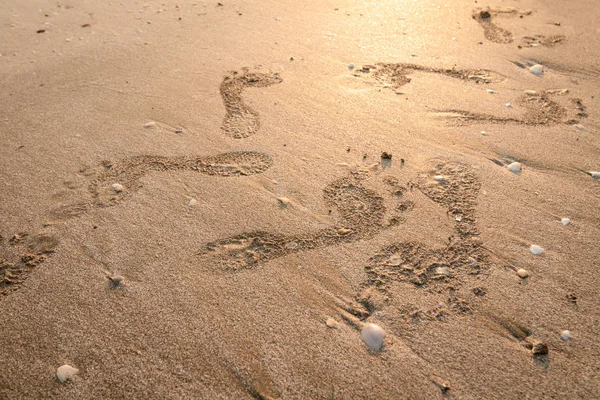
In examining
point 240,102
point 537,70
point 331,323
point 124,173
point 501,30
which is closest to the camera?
point 331,323

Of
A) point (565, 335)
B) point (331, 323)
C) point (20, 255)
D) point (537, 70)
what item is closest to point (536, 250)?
point (565, 335)

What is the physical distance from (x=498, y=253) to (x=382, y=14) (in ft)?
9.41

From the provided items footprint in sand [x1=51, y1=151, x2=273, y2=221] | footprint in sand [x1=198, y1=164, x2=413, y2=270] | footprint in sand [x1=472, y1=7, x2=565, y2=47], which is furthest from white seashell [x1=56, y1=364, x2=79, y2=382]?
footprint in sand [x1=472, y1=7, x2=565, y2=47]

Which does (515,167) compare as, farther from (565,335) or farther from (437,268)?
(565,335)

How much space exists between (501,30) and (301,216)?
2810mm

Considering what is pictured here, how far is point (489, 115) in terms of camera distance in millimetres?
2686

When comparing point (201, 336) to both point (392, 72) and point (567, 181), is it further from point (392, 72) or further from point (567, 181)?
point (392, 72)

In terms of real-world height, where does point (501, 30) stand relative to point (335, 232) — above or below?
above

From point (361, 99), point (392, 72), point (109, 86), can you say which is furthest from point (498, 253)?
point (109, 86)

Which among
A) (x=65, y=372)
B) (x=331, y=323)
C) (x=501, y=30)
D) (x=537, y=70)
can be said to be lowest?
(x=65, y=372)

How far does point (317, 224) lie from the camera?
1.99m

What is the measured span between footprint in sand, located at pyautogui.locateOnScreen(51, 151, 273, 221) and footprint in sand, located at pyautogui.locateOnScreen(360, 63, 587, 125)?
1212mm

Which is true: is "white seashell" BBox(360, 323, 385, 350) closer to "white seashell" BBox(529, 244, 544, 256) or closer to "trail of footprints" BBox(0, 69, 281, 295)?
"white seashell" BBox(529, 244, 544, 256)

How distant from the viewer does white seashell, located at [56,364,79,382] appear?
1444mm
